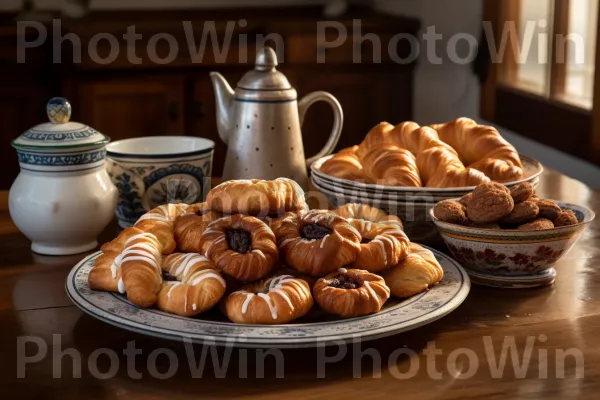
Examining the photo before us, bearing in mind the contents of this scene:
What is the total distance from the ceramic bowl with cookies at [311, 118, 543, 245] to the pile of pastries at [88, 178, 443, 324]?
19cm

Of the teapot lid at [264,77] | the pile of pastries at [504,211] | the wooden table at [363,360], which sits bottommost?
the wooden table at [363,360]

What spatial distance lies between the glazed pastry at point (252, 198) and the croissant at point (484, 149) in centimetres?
38

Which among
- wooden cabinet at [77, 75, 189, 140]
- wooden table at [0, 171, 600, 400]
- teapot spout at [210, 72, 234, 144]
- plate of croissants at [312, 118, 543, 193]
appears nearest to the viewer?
→ wooden table at [0, 171, 600, 400]

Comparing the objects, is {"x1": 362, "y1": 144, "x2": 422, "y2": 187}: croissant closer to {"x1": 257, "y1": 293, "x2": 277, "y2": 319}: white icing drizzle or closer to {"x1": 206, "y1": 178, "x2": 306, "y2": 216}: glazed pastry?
{"x1": 206, "y1": 178, "x2": 306, "y2": 216}: glazed pastry

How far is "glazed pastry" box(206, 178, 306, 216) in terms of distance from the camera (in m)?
1.08

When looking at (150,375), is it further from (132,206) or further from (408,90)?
(408,90)

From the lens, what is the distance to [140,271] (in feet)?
3.22

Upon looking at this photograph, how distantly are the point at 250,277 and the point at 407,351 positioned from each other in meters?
0.18

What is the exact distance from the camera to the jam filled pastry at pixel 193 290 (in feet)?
3.13

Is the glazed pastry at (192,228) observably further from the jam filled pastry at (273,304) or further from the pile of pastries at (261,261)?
the jam filled pastry at (273,304)

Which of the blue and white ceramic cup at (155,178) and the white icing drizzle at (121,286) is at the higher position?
the blue and white ceramic cup at (155,178)

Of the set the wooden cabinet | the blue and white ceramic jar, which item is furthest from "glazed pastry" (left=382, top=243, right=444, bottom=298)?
the wooden cabinet

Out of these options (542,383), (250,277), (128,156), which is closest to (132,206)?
(128,156)

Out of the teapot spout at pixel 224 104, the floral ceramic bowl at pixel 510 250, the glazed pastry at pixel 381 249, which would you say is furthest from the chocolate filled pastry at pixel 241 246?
the teapot spout at pixel 224 104
